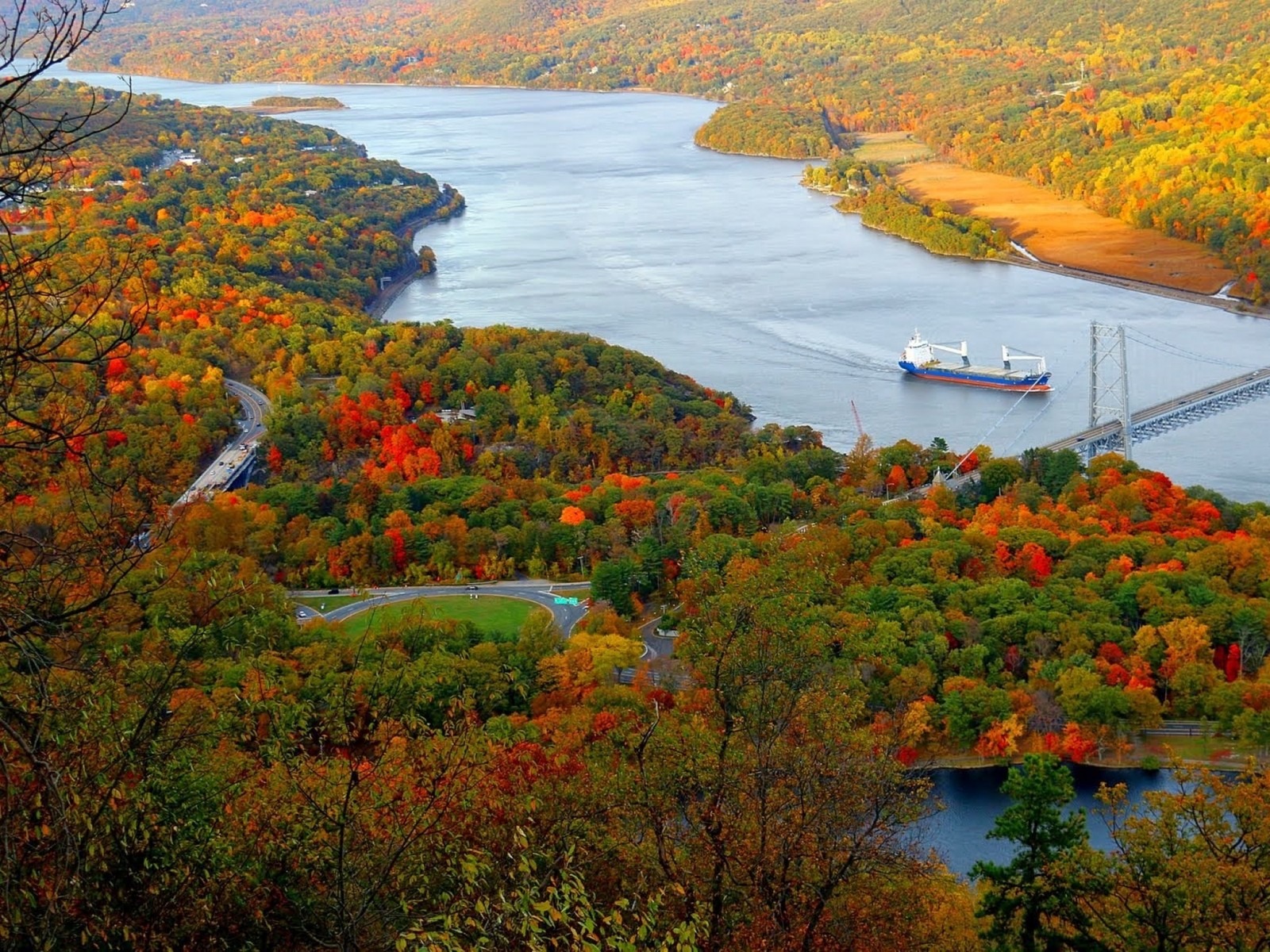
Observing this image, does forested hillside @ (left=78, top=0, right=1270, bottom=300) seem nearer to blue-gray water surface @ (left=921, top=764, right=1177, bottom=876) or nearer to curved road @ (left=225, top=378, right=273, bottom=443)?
blue-gray water surface @ (left=921, top=764, right=1177, bottom=876)

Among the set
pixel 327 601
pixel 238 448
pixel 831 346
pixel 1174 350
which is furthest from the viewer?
pixel 831 346

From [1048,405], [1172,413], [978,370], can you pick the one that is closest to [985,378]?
[978,370]

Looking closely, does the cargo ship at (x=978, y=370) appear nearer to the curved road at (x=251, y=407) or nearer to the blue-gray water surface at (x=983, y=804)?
the curved road at (x=251, y=407)

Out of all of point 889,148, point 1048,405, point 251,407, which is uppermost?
point 889,148

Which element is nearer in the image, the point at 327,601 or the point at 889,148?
the point at 327,601

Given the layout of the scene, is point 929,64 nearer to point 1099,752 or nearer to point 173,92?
point 173,92

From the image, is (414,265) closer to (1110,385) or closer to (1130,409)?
(1110,385)

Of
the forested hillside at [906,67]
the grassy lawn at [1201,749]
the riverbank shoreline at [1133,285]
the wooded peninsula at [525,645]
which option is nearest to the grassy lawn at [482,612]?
the wooded peninsula at [525,645]
